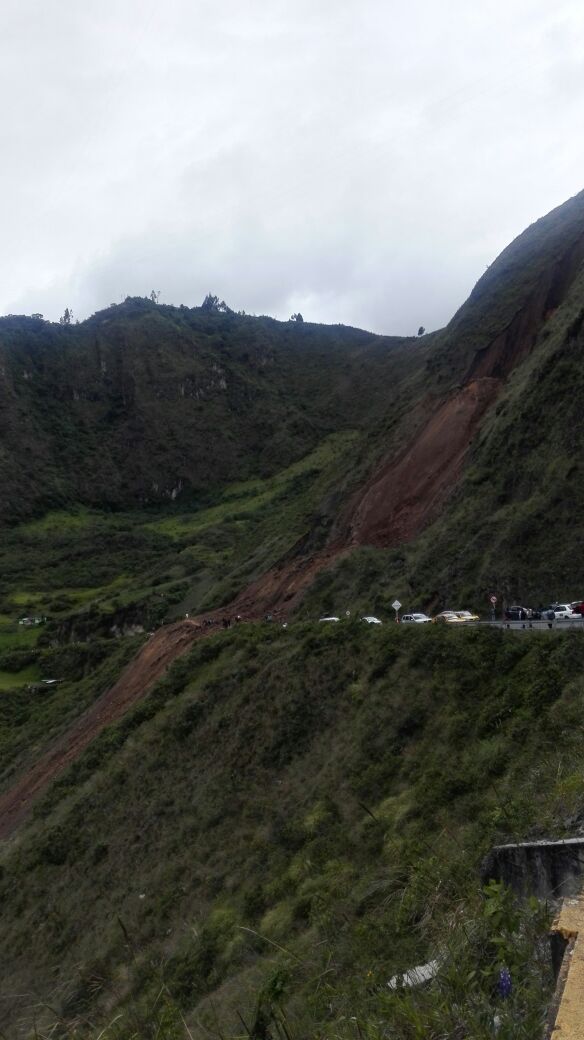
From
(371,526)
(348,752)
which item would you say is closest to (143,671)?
(371,526)

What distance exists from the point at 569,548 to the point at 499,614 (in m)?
2.57

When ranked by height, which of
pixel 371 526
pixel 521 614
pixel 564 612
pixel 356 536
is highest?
pixel 371 526

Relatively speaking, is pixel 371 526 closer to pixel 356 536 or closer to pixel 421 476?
pixel 356 536

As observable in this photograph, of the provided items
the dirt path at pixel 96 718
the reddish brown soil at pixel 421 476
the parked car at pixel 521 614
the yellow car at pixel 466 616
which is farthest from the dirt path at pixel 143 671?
the parked car at pixel 521 614

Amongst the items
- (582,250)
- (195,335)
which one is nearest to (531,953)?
(582,250)

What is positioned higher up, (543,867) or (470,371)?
(470,371)

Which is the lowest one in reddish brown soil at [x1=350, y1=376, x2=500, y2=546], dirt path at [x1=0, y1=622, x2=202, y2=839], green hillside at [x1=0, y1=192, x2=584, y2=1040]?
dirt path at [x1=0, y1=622, x2=202, y2=839]

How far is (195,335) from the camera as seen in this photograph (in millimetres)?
139125

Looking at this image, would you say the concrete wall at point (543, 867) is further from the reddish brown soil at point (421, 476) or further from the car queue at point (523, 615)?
the reddish brown soil at point (421, 476)

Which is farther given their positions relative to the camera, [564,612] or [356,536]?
[356,536]

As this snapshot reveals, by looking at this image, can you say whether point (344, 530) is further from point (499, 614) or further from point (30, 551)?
point (30, 551)

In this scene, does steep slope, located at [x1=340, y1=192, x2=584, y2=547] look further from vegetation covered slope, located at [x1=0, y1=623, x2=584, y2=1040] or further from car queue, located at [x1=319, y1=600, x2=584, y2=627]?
vegetation covered slope, located at [x1=0, y1=623, x2=584, y2=1040]

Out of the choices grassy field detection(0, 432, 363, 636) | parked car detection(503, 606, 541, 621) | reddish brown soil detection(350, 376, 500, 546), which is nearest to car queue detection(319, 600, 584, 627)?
parked car detection(503, 606, 541, 621)

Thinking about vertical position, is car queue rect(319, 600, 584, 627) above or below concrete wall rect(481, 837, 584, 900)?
below
